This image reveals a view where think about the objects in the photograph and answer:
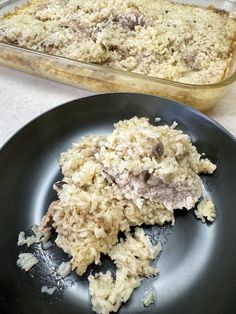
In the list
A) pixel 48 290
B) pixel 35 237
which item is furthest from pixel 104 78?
pixel 48 290

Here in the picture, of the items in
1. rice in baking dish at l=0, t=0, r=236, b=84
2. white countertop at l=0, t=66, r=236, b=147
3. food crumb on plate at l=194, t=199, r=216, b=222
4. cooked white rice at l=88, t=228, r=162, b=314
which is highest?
rice in baking dish at l=0, t=0, r=236, b=84

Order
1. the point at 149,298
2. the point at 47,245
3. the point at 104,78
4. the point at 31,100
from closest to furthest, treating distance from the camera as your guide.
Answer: the point at 149,298
the point at 47,245
the point at 104,78
the point at 31,100

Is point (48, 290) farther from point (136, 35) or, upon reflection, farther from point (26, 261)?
point (136, 35)

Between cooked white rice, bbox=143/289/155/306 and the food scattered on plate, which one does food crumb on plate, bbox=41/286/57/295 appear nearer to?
the food scattered on plate

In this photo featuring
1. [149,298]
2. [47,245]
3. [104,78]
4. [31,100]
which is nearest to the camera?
[149,298]

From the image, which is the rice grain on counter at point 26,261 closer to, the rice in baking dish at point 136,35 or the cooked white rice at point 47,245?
the cooked white rice at point 47,245

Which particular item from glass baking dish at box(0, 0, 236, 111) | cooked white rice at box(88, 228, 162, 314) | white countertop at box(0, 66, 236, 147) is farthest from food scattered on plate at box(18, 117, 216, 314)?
white countertop at box(0, 66, 236, 147)
